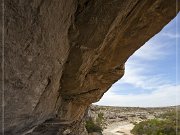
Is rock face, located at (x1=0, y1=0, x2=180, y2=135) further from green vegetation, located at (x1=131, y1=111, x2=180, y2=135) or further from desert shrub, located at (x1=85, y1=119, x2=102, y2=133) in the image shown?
green vegetation, located at (x1=131, y1=111, x2=180, y2=135)

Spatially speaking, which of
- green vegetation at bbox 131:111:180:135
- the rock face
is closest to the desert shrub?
green vegetation at bbox 131:111:180:135

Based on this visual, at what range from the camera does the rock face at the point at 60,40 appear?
4824mm

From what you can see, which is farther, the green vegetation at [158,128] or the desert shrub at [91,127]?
the green vegetation at [158,128]

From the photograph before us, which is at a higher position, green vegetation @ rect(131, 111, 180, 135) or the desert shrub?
the desert shrub

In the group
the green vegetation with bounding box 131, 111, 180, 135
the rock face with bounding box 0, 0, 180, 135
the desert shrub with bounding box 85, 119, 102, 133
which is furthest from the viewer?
the green vegetation with bounding box 131, 111, 180, 135

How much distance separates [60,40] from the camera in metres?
6.18

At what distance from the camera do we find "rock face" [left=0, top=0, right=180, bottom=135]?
482cm

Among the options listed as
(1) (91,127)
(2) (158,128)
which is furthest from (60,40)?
(2) (158,128)

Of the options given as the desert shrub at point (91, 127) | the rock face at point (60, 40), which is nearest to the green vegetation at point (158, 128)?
the desert shrub at point (91, 127)

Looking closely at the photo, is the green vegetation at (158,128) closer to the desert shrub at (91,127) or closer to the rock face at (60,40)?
the desert shrub at (91,127)

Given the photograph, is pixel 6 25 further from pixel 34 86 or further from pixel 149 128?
pixel 149 128

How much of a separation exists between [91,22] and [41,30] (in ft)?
5.21

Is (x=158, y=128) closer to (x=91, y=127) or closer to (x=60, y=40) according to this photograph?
(x=91, y=127)

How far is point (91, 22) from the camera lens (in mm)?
6348
